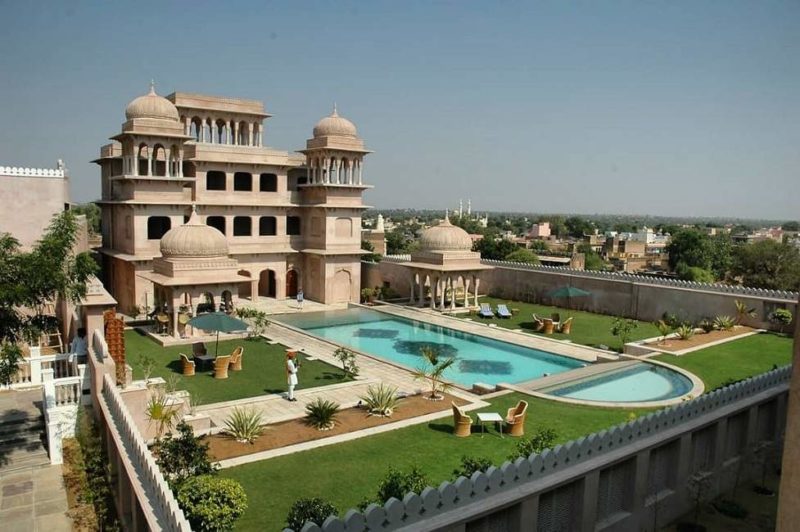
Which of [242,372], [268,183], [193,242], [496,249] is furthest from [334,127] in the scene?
[496,249]

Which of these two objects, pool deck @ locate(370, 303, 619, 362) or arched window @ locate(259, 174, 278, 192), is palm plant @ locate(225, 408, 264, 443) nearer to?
pool deck @ locate(370, 303, 619, 362)

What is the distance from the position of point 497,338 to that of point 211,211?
1565 cm

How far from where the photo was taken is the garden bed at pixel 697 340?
20.5 meters

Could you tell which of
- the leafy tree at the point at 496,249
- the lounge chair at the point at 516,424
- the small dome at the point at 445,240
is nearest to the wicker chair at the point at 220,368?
the lounge chair at the point at 516,424

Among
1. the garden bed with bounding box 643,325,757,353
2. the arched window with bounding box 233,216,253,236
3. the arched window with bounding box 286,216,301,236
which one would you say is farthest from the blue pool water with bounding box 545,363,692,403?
the arched window with bounding box 286,216,301,236

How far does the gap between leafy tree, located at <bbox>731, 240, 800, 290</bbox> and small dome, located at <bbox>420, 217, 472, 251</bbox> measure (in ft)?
91.4

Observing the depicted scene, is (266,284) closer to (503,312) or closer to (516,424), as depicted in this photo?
(503,312)

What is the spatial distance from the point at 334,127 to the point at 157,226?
34.1 ft

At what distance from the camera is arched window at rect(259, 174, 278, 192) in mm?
33188

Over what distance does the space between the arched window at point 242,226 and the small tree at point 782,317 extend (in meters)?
23.9

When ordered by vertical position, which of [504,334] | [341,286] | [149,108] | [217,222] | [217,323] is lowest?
[504,334]

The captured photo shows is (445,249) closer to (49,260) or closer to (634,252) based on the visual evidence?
(49,260)

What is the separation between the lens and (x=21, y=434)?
12570 mm

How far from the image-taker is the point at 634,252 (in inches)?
3383
